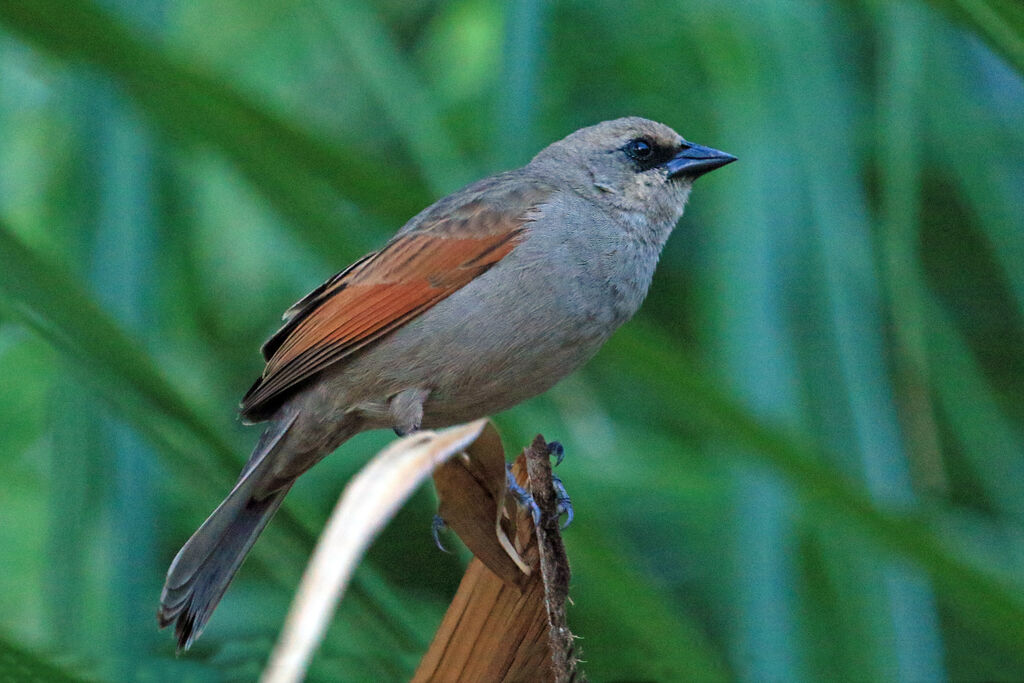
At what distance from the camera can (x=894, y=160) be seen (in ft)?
10.2

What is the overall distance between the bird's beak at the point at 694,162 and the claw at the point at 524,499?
1.50 meters

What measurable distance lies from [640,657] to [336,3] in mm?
2029

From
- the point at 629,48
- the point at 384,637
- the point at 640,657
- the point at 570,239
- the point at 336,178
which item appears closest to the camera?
the point at 336,178

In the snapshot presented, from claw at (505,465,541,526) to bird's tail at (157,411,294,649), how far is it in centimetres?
64

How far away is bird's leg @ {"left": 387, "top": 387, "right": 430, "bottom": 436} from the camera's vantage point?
2831 mm

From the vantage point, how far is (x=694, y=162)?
333cm

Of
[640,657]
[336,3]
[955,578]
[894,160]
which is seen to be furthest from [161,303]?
[955,578]

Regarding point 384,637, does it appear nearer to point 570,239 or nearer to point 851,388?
point 570,239

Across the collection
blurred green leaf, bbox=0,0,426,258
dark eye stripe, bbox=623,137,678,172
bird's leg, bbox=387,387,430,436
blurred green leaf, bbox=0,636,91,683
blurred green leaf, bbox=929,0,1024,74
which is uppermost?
dark eye stripe, bbox=623,137,678,172

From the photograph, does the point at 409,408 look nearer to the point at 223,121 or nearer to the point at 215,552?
the point at 215,552

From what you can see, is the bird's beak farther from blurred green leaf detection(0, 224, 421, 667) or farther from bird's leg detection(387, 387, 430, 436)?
blurred green leaf detection(0, 224, 421, 667)

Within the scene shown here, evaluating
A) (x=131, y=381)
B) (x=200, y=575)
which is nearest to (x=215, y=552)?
(x=200, y=575)

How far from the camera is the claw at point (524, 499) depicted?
6.28 ft

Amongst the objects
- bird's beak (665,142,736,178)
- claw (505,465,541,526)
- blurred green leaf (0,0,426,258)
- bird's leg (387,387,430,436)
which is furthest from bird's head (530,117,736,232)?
blurred green leaf (0,0,426,258)
